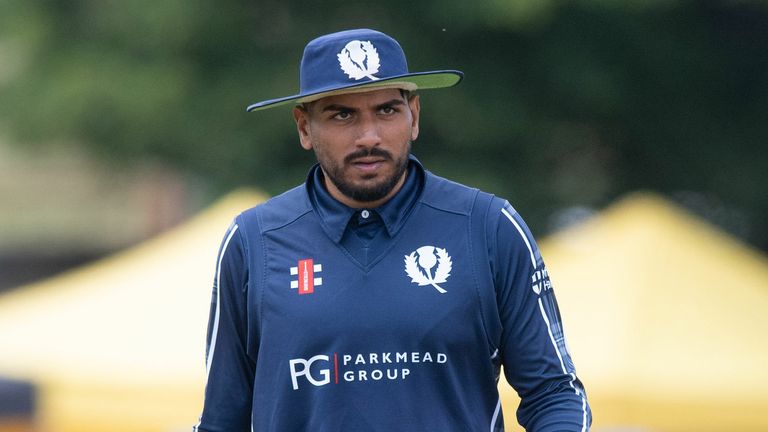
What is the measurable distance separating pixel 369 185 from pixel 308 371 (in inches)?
16.6

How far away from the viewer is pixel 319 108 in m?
3.34

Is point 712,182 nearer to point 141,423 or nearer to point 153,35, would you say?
point 153,35

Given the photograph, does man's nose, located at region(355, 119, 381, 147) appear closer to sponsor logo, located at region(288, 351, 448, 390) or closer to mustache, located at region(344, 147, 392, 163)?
mustache, located at region(344, 147, 392, 163)

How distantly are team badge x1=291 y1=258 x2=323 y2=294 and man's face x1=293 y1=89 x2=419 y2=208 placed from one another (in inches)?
6.6

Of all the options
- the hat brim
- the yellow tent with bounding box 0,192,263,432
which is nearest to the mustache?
the hat brim

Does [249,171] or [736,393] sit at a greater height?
[249,171]

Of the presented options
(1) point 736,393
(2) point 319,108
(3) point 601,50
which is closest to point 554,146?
(3) point 601,50

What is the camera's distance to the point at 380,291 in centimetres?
320

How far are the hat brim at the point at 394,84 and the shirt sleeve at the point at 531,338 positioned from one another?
310 millimetres

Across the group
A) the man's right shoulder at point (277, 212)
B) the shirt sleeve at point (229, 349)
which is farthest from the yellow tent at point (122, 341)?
the man's right shoulder at point (277, 212)

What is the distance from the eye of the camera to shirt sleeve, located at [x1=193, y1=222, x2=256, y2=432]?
335 cm

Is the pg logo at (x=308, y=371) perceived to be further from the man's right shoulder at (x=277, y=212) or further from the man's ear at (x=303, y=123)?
the man's ear at (x=303, y=123)

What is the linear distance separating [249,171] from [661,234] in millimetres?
4989

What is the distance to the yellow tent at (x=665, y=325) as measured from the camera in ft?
22.3
